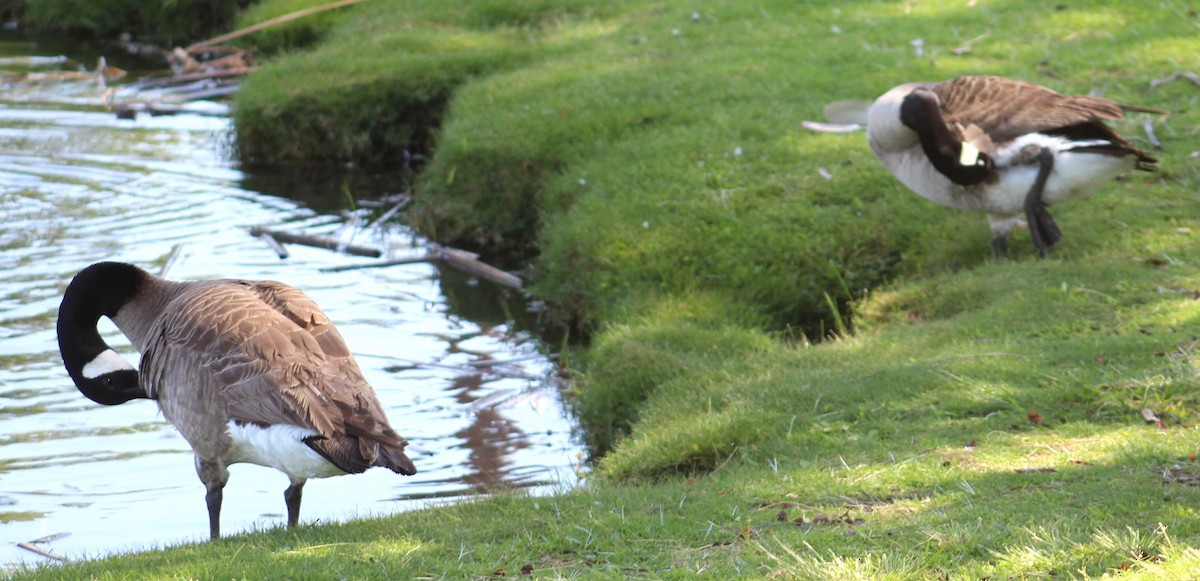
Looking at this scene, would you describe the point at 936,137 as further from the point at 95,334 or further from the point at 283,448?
the point at 95,334

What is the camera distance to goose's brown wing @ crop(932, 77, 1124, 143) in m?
8.59

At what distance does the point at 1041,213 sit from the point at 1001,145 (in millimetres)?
592

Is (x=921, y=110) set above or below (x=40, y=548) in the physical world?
above

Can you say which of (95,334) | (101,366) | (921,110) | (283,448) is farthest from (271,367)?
(921,110)

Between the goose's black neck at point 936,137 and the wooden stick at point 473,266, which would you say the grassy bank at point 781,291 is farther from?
the goose's black neck at point 936,137

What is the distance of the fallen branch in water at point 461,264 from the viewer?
11.5 meters

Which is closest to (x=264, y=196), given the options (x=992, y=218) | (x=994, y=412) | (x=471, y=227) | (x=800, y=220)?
(x=471, y=227)

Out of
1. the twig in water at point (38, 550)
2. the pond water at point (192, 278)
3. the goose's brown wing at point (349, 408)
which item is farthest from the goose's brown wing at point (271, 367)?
the twig in water at point (38, 550)

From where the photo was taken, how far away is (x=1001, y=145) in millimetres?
8672

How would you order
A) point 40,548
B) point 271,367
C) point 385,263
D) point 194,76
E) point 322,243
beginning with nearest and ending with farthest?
point 271,367, point 40,548, point 385,263, point 322,243, point 194,76

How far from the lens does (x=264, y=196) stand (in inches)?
558

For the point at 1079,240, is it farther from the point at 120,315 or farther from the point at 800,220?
the point at 120,315

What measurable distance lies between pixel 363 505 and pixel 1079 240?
5.63m

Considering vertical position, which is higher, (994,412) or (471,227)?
(994,412)
